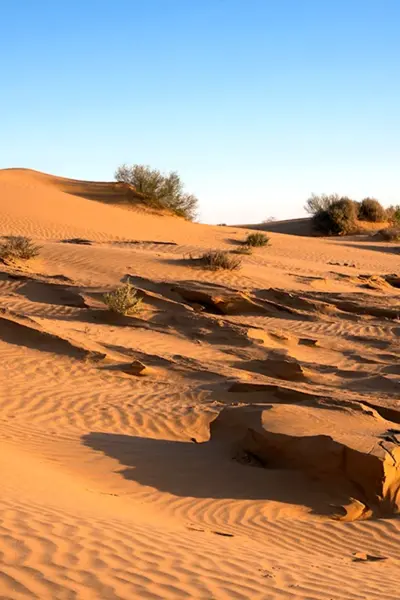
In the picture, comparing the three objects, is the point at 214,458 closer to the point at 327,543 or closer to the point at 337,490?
the point at 337,490

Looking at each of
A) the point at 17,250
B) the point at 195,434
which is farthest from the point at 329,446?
the point at 17,250

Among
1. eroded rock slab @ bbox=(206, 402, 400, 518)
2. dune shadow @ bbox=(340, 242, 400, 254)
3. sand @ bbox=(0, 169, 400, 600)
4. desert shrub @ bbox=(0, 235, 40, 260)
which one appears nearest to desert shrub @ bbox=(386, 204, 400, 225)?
dune shadow @ bbox=(340, 242, 400, 254)

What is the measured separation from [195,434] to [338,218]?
3104 centimetres

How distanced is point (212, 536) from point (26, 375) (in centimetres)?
595

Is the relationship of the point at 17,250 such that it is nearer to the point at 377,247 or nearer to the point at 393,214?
the point at 377,247

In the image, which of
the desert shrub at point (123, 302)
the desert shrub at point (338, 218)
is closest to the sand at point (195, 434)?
the desert shrub at point (123, 302)

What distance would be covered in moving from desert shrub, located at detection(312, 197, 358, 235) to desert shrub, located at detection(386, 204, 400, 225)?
319 cm

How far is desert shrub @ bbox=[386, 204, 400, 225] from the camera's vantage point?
42400 mm

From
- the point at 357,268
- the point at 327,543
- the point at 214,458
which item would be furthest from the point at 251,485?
the point at 357,268

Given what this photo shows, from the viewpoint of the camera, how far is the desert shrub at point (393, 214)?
42.4 m

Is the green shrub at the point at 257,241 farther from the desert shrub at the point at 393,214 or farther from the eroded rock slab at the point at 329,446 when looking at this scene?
the eroded rock slab at the point at 329,446

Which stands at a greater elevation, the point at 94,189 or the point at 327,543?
the point at 94,189

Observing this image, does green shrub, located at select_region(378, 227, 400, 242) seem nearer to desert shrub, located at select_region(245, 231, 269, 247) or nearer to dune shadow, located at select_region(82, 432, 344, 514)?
desert shrub, located at select_region(245, 231, 269, 247)

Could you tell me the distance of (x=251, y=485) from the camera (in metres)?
7.09
